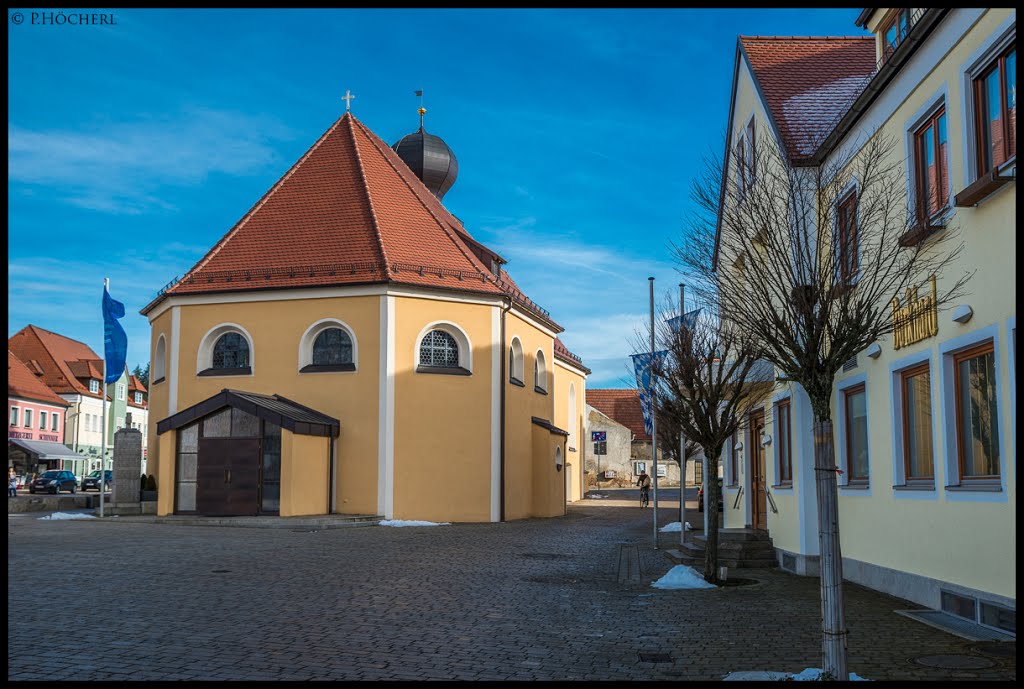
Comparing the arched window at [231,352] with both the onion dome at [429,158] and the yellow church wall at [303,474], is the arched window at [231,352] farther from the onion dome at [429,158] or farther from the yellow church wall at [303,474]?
the onion dome at [429,158]

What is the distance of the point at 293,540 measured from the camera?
19766mm

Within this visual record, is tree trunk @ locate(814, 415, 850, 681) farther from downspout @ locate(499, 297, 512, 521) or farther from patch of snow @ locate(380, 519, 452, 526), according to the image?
downspout @ locate(499, 297, 512, 521)

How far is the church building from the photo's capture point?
2627 cm

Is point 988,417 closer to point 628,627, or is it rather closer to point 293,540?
point 628,627

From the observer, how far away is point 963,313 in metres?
9.73

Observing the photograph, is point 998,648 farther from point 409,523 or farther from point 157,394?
point 157,394

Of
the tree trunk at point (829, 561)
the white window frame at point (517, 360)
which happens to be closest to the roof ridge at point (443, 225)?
the white window frame at point (517, 360)

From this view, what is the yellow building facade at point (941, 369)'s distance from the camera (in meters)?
→ 9.05

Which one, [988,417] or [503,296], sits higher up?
[503,296]

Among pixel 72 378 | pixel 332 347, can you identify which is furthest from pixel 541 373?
pixel 72 378

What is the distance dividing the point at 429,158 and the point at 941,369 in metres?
32.7

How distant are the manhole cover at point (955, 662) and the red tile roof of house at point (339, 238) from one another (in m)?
21.6

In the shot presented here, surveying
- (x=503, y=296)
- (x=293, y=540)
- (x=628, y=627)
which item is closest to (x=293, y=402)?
(x=503, y=296)

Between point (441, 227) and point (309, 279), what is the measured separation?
16.0 ft
